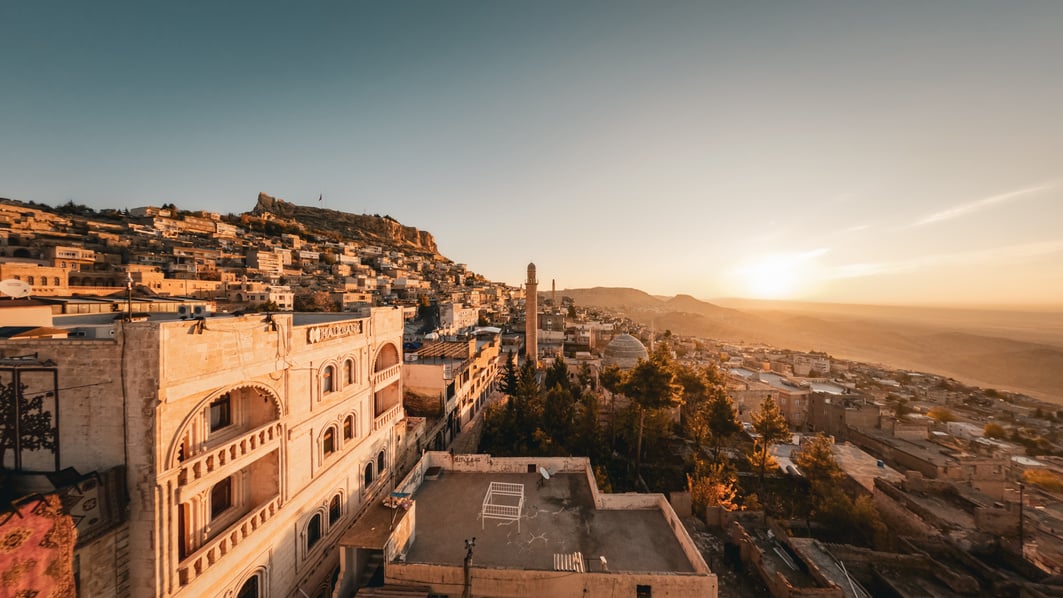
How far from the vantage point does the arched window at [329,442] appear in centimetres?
1592

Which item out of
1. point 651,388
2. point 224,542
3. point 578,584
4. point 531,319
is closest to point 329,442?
point 224,542

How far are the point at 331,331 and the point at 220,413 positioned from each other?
471cm

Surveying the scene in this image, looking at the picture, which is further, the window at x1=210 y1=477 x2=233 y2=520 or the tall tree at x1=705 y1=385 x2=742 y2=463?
the tall tree at x1=705 y1=385 x2=742 y2=463

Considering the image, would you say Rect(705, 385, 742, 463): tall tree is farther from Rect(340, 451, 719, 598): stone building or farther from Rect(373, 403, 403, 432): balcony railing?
Rect(373, 403, 403, 432): balcony railing

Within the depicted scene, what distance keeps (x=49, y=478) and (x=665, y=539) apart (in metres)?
18.4

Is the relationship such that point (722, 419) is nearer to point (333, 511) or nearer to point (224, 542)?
point (333, 511)

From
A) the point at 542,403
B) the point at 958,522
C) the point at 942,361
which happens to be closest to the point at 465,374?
the point at 542,403

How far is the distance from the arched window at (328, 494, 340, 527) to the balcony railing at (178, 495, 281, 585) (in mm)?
3804

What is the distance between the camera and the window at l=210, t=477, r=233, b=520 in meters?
11.8

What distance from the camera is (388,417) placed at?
69.2ft

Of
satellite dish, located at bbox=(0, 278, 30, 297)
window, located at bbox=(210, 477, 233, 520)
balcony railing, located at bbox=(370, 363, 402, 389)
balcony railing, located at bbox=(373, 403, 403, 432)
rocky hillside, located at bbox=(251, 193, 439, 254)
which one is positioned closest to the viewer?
satellite dish, located at bbox=(0, 278, 30, 297)

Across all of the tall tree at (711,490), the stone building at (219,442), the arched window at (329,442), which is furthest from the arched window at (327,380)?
the tall tree at (711,490)

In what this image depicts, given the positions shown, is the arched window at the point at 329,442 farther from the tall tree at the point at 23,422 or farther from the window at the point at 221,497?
the tall tree at the point at 23,422

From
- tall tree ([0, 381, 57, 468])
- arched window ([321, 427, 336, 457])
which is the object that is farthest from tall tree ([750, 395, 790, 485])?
tall tree ([0, 381, 57, 468])
